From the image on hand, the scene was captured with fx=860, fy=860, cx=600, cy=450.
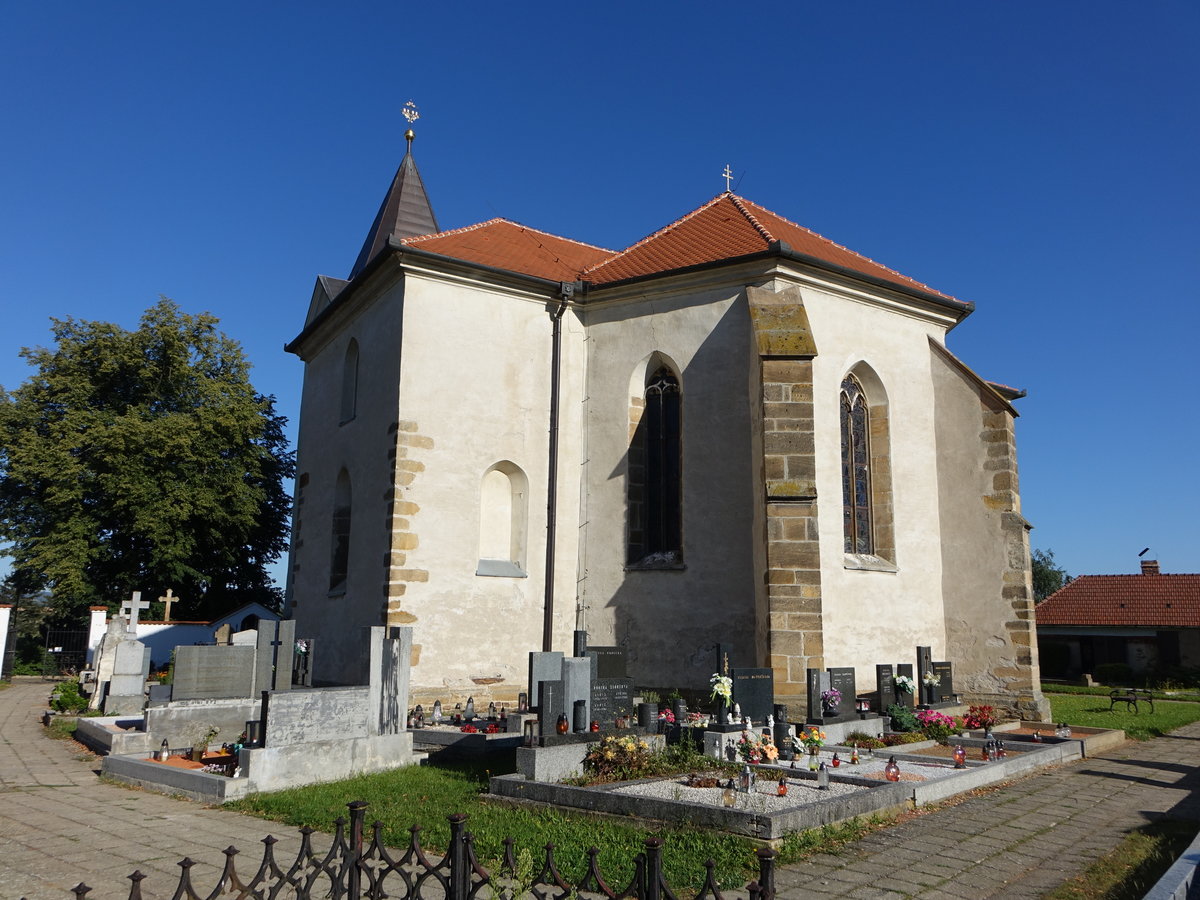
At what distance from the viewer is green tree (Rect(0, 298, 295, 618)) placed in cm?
2850

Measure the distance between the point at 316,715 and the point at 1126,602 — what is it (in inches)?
1435

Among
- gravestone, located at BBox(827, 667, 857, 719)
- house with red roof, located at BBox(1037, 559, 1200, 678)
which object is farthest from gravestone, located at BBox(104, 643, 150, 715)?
house with red roof, located at BBox(1037, 559, 1200, 678)

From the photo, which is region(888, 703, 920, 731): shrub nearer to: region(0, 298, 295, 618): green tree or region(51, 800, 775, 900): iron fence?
region(51, 800, 775, 900): iron fence

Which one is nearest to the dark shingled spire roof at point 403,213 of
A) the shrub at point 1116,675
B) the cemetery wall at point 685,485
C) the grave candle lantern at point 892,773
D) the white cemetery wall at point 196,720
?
the cemetery wall at point 685,485

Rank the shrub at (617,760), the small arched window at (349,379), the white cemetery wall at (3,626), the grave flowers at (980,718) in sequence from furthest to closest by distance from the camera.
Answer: the white cemetery wall at (3,626) < the small arched window at (349,379) < the grave flowers at (980,718) < the shrub at (617,760)

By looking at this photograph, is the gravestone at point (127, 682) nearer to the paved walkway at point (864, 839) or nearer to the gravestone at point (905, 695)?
the paved walkway at point (864, 839)

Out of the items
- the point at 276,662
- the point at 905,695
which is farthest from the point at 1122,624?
the point at 276,662

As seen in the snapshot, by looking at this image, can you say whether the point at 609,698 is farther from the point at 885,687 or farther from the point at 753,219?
the point at 753,219

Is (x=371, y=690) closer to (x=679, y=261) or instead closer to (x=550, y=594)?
(x=550, y=594)

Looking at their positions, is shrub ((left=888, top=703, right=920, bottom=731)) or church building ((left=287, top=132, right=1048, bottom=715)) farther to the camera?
church building ((left=287, top=132, right=1048, bottom=715))

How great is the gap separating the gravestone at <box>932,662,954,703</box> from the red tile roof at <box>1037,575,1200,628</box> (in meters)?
25.0

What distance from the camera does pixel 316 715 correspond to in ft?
31.7

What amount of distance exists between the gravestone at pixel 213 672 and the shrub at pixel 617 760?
5.66m

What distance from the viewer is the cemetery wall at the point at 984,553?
49.1ft
